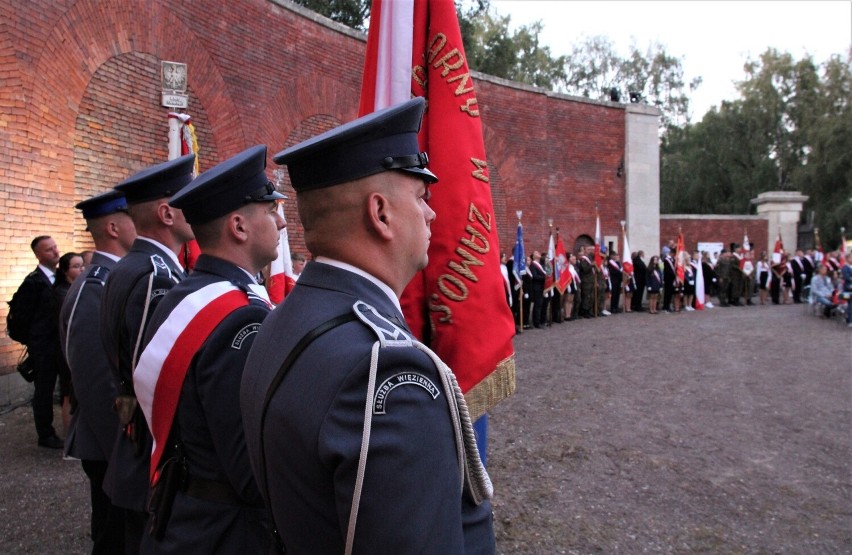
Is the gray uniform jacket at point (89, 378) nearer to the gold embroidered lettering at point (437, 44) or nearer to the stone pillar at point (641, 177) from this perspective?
the gold embroidered lettering at point (437, 44)

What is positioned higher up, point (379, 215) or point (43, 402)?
point (379, 215)

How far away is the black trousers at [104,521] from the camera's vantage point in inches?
126

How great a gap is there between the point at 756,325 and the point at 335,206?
15.8 m

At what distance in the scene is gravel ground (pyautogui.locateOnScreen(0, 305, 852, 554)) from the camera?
4273mm

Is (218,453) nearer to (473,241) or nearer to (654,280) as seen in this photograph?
(473,241)

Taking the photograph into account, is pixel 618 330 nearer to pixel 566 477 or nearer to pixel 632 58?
pixel 566 477

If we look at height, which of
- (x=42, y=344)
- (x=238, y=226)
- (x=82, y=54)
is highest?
(x=82, y=54)

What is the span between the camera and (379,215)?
4.54 feet

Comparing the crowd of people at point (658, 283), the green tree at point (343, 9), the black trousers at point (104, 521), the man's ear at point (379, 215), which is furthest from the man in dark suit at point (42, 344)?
the green tree at point (343, 9)

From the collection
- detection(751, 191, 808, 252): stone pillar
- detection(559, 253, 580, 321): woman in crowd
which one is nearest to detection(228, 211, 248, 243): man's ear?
detection(559, 253, 580, 321): woman in crowd

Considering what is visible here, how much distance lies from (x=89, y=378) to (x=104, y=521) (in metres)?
0.71

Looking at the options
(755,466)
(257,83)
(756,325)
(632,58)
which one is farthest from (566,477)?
(632,58)

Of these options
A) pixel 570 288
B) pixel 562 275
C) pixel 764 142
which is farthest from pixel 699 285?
pixel 764 142

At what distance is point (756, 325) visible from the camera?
15148 millimetres
